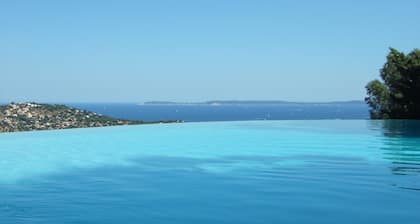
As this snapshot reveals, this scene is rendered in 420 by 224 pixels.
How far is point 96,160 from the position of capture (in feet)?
30.1

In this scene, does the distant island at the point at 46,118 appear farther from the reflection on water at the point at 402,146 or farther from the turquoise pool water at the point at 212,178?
the reflection on water at the point at 402,146

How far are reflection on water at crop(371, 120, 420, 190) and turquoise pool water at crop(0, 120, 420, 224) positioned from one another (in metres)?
0.02

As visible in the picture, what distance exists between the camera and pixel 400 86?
17.4 metres

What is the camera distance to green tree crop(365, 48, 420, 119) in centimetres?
1692

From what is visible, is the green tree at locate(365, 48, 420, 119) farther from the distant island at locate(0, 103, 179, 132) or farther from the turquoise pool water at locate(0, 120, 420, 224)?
the distant island at locate(0, 103, 179, 132)

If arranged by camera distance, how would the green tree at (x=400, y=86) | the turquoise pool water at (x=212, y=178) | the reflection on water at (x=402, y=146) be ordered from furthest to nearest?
the green tree at (x=400, y=86) → the reflection on water at (x=402, y=146) → the turquoise pool water at (x=212, y=178)

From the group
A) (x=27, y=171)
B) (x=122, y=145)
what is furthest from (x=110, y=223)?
(x=122, y=145)

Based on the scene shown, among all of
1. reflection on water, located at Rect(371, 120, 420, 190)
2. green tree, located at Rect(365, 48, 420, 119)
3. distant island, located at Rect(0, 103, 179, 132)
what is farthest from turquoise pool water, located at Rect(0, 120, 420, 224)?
distant island, located at Rect(0, 103, 179, 132)

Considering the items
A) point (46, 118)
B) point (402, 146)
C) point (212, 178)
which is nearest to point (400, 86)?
point (402, 146)

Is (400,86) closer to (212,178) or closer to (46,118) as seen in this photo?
(212,178)

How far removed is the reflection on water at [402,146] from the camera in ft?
24.7

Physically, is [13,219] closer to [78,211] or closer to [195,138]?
→ [78,211]

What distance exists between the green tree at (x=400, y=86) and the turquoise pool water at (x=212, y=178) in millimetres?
4476

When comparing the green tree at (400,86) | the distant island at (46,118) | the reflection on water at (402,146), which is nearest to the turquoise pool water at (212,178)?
the reflection on water at (402,146)
